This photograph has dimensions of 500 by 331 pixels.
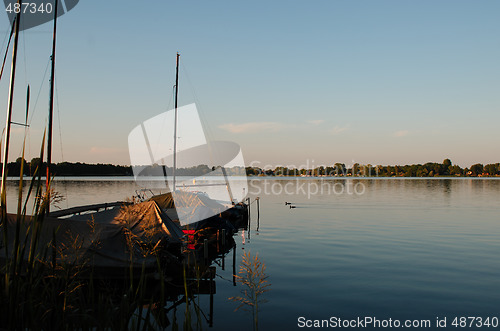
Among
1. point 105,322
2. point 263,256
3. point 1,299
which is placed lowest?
point 263,256

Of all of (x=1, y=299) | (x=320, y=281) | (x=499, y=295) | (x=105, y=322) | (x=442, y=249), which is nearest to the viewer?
(x=1, y=299)

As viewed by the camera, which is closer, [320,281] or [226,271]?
[320,281]

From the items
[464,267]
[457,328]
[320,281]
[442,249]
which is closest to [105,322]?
[457,328]

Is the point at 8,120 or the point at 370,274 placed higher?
the point at 8,120

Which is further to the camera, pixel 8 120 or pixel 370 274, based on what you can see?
pixel 370 274

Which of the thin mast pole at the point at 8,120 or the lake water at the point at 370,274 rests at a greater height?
the thin mast pole at the point at 8,120

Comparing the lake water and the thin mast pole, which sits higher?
the thin mast pole

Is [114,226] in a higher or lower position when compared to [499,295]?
higher

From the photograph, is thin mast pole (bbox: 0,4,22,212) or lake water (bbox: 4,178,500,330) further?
lake water (bbox: 4,178,500,330)

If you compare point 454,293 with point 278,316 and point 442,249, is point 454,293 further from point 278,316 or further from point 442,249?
point 442,249

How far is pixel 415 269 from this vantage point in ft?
72.3

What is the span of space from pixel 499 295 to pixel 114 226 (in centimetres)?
1710

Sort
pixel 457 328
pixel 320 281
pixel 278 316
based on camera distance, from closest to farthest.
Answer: pixel 457 328
pixel 278 316
pixel 320 281

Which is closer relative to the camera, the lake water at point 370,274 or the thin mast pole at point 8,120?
the thin mast pole at point 8,120
